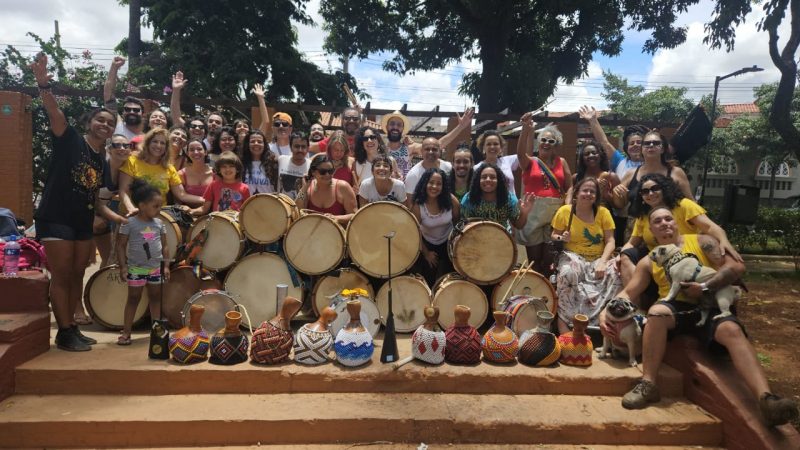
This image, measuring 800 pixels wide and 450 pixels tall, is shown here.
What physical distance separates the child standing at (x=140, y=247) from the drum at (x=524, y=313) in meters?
3.07

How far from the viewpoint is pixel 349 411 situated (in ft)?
11.0

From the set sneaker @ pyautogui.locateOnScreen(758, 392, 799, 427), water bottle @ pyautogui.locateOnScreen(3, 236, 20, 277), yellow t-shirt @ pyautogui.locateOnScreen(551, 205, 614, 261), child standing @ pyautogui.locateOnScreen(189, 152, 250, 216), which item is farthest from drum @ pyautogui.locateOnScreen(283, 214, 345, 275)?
sneaker @ pyautogui.locateOnScreen(758, 392, 799, 427)

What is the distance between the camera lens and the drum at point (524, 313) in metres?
4.29

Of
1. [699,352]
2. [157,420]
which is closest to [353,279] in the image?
[157,420]

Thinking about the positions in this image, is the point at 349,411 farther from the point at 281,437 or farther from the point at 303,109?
the point at 303,109

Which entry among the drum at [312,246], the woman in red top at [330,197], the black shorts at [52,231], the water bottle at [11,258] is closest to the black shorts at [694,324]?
the drum at [312,246]

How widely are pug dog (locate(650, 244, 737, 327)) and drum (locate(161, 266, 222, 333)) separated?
3.97m

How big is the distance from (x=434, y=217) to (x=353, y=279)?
1.03 meters

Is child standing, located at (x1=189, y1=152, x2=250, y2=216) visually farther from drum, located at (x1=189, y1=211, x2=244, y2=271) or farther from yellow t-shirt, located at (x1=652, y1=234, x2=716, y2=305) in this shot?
yellow t-shirt, located at (x1=652, y1=234, x2=716, y2=305)

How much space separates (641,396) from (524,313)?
1.10 meters

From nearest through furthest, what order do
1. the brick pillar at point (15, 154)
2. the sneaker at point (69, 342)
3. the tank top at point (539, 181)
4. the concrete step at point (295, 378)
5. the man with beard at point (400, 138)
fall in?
1. the concrete step at point (295, 378)
2. the sneaker at point (69, 342)
3. the tank top at point (539, 181)
4. the man with beard at point (400, 138)
5. the brick pillar at point (15, 154)

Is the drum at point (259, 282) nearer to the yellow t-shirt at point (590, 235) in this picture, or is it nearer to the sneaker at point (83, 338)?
the sneaker at point (83, 338)

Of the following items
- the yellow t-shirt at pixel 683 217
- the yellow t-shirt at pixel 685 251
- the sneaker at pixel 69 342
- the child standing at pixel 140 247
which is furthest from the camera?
the yellow t-shirt at pixel 683 217

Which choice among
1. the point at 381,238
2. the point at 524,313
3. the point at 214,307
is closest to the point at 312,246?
the point at 381,238
